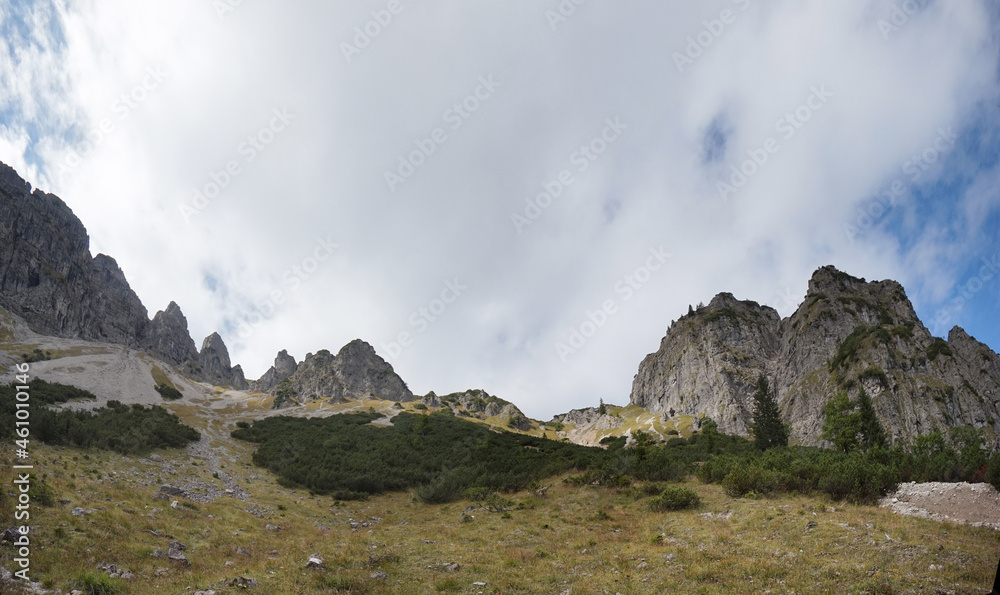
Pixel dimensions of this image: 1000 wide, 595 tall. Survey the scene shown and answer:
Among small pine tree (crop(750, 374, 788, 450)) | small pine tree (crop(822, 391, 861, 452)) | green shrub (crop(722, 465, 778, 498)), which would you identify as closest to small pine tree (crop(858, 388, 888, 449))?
small pine tree (crop(822, 391, 861, 452))

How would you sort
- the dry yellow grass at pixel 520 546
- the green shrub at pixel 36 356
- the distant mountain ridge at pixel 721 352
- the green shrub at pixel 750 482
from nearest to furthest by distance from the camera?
the dry yellow grass at pixel 520 546
the green shrub at pixel 750 482
the green shrub at pixel 36 356
the distant mountain ridge at pixel 721 352

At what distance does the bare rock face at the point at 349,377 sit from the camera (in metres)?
135

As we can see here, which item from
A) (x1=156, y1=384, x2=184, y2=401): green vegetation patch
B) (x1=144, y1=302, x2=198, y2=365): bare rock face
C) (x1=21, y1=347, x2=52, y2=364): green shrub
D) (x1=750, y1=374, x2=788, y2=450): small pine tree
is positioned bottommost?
(x1=750, y1=374, x2=788, y2=450): small pine tree

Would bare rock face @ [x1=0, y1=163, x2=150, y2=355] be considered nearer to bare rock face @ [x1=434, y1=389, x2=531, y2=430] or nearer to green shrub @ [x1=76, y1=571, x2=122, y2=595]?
bare rock face @ [x1=434, y1=389, x2=531, y2=430]

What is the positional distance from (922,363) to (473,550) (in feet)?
466

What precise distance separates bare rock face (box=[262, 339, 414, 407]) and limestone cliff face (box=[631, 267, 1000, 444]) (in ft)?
385

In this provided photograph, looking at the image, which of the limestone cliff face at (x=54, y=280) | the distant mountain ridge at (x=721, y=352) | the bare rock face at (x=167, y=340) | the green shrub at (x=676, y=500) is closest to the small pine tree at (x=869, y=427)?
the green shrub at (x=676, y=500)

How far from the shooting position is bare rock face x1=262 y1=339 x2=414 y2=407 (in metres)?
135

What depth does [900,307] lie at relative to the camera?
136125 mm

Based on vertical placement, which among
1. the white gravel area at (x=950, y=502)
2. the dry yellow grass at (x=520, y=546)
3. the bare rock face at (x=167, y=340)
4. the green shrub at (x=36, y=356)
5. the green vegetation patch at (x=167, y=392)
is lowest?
the dry yellow grass at (x=520, y=546)

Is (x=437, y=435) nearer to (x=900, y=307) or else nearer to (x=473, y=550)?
(x=473, y=550)

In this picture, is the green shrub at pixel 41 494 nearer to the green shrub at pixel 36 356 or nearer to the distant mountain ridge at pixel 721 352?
the green shrub at pixel 36 356

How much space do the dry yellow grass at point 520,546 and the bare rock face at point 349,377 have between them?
112254 millimetres

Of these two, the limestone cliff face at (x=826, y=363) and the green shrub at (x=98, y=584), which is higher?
the limestone cliff face at (x=826, y=363)
